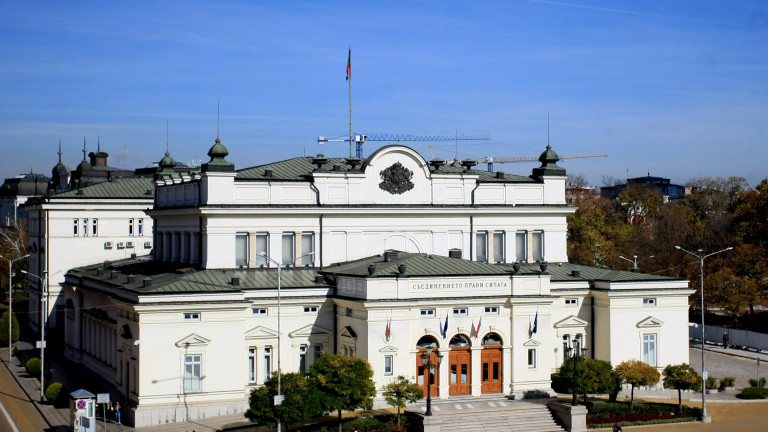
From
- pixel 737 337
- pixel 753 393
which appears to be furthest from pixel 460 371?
pixel 737 337

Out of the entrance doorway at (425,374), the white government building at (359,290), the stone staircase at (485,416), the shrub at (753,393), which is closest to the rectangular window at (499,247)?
the white government building at (359,290)

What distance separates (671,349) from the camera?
179 feet

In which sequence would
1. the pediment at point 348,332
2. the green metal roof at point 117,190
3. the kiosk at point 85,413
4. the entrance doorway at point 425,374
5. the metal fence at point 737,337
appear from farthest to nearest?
the green metal roof at point 117,190 < the metal fence at point 737,337 < the pediment at point 348,332 < the entrance doorway at point 425,374 < the kiosk at point 85,413

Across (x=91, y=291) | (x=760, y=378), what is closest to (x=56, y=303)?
(x=91, y=291)

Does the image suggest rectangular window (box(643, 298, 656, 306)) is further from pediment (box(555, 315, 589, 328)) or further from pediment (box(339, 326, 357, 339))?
pediment (box(339, 326, 357, 339))

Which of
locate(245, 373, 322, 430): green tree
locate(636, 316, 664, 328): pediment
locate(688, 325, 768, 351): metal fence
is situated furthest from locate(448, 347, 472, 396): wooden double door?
locate(688, 325, 768, 351): metal fence

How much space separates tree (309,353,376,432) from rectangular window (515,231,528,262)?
763 inches

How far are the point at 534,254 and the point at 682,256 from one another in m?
33.6

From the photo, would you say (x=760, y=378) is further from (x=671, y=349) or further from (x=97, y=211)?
(x=97, y=211)

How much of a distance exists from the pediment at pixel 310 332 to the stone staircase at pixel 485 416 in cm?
654

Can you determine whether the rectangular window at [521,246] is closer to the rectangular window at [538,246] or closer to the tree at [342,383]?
the rectangular window at [538,246]

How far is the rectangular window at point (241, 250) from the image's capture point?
178ft

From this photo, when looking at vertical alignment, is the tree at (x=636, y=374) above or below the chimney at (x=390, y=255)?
below

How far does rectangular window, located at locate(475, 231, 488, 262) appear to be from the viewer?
195 ft
